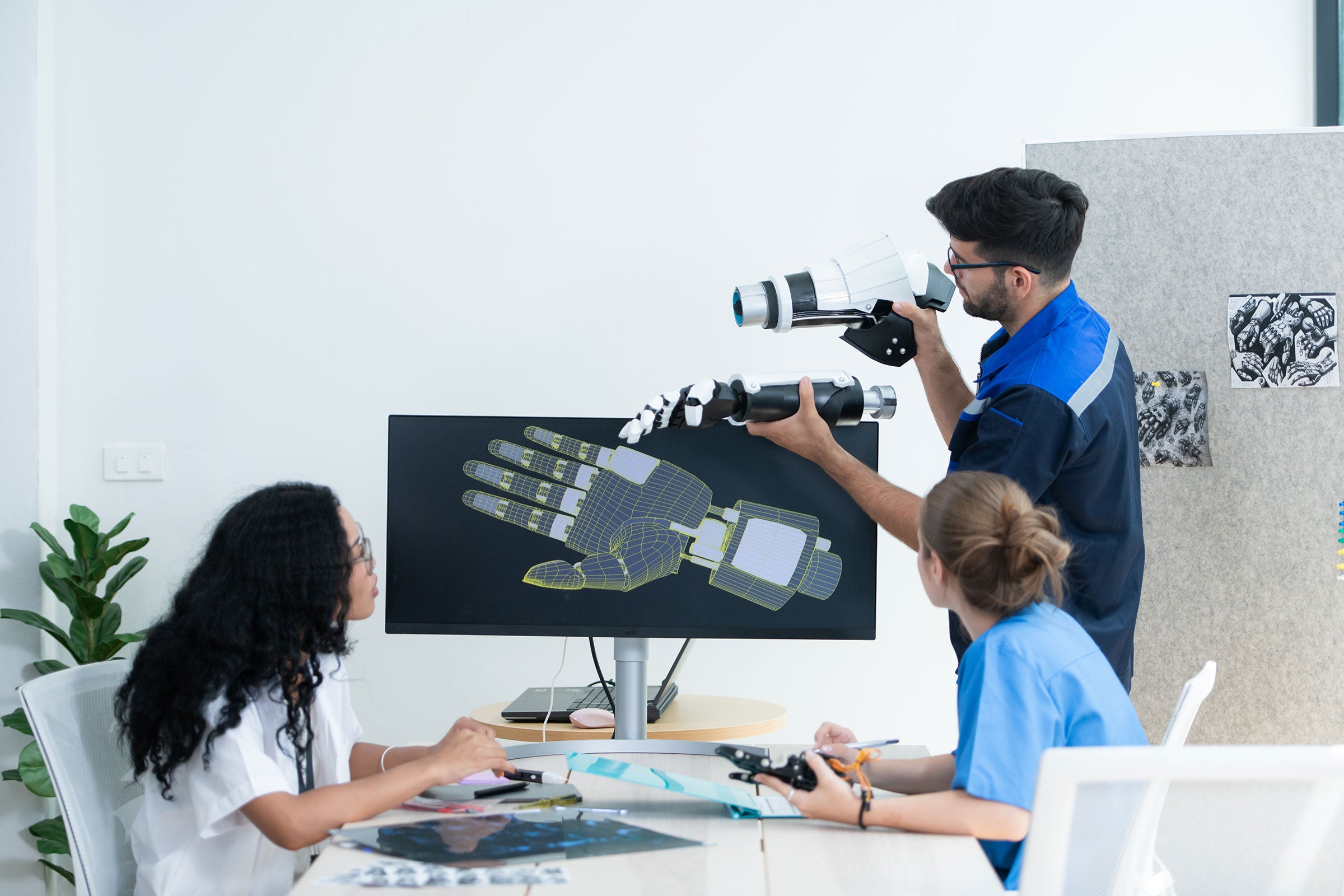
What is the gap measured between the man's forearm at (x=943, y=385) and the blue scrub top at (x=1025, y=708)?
65cm

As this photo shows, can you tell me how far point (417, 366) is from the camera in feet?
A: 8.27

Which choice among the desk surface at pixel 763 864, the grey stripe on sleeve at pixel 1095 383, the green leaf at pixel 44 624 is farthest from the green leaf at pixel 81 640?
the grey stripe on sleeve at pixel 1095 383

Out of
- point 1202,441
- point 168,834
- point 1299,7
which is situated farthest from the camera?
point 1299,7

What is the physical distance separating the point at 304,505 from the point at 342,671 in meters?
0.34

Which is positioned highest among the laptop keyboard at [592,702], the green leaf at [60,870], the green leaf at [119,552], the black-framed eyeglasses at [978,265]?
the black-framed eyeglasses at [978,265]

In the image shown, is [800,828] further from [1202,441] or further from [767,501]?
[1202,441]

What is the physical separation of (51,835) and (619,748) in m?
1.55

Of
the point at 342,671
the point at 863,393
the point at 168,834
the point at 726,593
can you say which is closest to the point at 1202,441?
the point at 863,393

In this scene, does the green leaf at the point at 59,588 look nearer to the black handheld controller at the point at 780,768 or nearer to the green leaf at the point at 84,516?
the green leaf at the point at 84,516

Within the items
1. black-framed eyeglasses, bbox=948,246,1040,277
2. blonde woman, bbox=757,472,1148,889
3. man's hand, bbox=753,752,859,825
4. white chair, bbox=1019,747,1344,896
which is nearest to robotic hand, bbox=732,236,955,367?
black-framed eyeglasses, bbox=948,246,1040,277

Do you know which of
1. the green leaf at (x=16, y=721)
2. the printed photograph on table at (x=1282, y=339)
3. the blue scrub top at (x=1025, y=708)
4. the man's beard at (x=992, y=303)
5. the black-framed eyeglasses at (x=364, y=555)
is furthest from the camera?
the green leaf at (x=16, y=721)

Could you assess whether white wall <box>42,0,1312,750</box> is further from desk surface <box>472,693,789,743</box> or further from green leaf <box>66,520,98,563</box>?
desk surface <box>472,693,789,743</box>

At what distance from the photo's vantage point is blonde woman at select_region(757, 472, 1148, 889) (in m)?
1.09

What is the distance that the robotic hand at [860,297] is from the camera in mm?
1604
